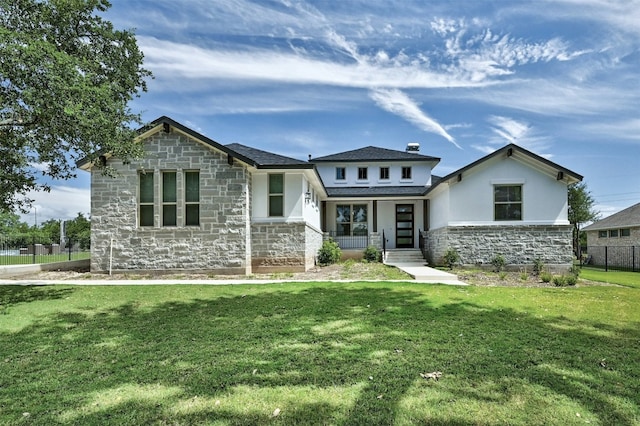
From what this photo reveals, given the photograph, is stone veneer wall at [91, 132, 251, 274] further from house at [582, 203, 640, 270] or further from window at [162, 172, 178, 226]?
house at [582, 203, 640, 270]

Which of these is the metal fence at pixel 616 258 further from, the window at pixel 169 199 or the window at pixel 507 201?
the window at pixel 169 199

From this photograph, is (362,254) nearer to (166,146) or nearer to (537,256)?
(537,256)

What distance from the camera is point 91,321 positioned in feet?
20.0

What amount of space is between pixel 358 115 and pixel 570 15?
468 inches

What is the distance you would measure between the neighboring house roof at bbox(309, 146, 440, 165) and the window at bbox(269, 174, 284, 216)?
966 cm

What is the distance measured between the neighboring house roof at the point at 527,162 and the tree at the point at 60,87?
1305 cm

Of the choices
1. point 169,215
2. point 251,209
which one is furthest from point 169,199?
point 251,209

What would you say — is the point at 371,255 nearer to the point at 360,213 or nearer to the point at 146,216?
the point at 360,213

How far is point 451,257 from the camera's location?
1534 cm

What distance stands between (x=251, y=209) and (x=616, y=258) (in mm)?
26313

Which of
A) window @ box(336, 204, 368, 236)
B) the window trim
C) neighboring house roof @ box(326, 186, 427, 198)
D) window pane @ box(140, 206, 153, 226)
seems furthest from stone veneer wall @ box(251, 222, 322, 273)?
the window trim

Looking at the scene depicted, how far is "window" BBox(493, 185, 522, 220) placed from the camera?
15617 mm

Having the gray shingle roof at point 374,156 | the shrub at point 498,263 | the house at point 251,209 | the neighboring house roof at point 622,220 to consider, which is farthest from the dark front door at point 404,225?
the neighboring house roof at point 622,220

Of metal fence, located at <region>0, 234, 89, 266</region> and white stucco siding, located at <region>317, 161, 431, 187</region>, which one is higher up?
white stucco siding, located at <region>317, 161, 431, 187</region>
